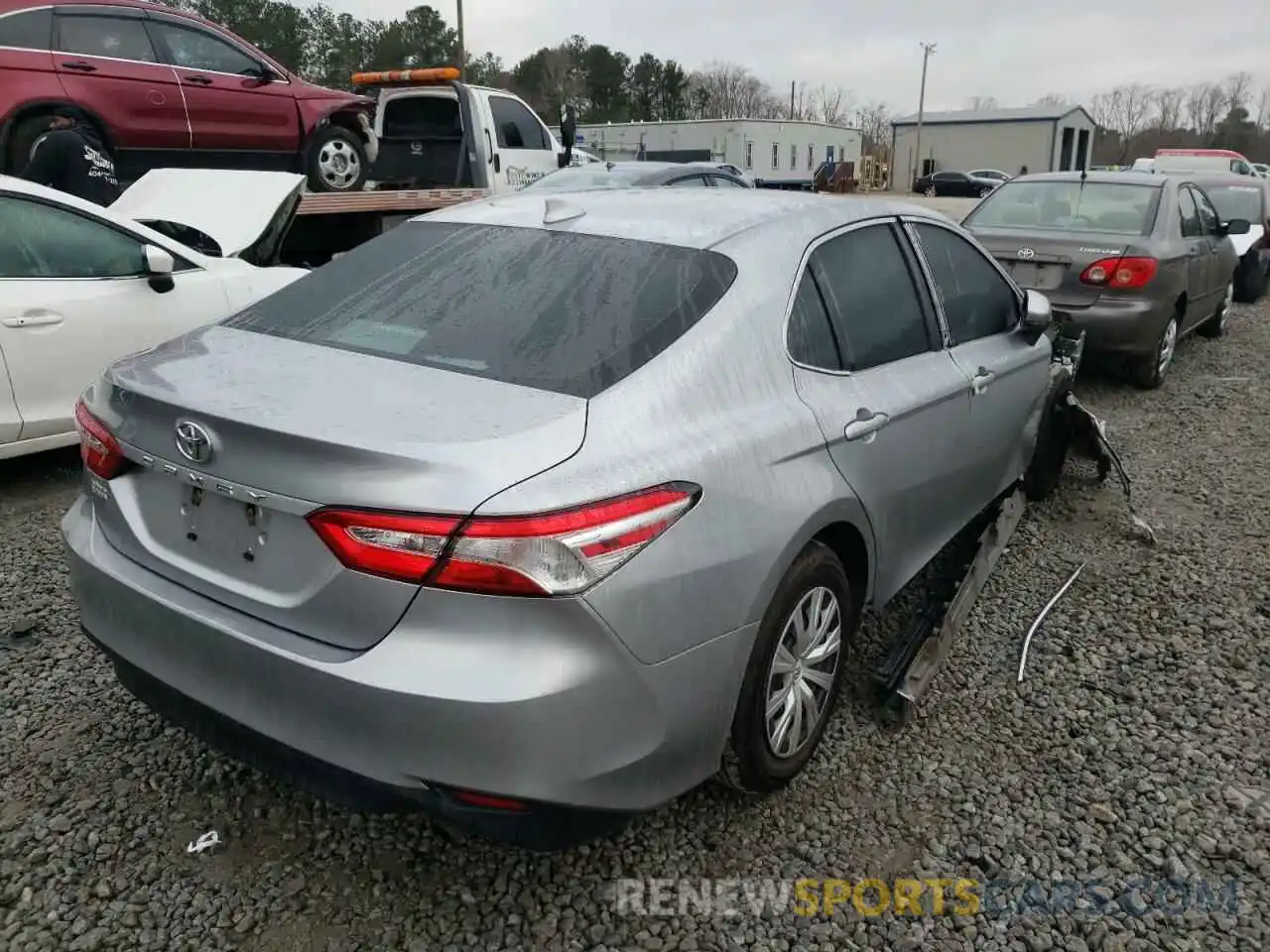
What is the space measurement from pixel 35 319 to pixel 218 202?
7.07ft

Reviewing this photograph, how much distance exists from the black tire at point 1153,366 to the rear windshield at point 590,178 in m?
4.82

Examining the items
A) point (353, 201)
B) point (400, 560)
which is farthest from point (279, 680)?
point (353, 201)

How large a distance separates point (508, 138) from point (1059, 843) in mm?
10098

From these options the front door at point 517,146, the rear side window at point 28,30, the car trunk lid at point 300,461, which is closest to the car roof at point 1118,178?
the front door at point 517,146

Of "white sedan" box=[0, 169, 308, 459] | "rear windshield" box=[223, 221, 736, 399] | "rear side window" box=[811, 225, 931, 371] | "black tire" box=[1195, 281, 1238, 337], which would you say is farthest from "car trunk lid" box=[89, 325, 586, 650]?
"black tire" box=[1195, 281, 1238, 337]

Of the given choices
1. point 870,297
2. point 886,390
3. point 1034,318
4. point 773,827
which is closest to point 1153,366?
point 1034,318

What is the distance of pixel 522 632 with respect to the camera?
1.87 metres

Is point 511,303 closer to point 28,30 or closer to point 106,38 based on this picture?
point 28,30

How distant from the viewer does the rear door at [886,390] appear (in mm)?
2684

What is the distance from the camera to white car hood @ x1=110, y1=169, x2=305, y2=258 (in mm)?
6242

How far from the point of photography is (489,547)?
1.84 meters

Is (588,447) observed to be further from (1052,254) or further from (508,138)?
(508,138)

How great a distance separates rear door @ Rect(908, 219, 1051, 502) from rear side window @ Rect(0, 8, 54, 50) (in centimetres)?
689

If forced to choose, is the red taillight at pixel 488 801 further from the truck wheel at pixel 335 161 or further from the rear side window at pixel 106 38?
the truck wheel at pixel 335 161
